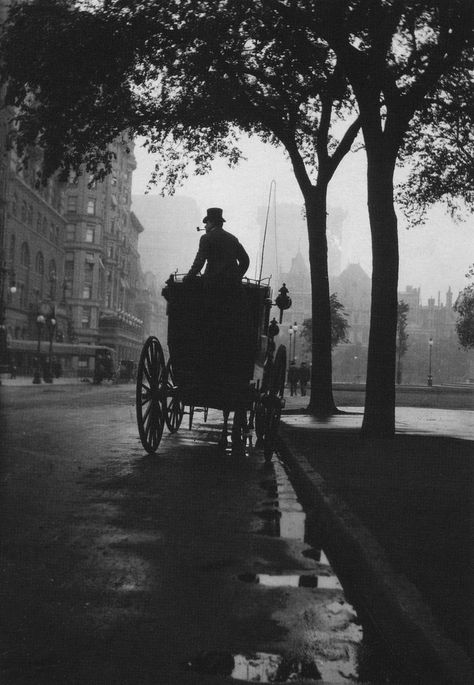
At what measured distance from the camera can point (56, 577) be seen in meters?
3.79

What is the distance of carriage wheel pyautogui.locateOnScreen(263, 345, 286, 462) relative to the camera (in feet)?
28.2

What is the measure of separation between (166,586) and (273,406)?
5058 mm

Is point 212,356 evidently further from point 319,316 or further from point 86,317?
point 86,317

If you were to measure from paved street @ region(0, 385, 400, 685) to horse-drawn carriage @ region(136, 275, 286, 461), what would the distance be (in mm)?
1610

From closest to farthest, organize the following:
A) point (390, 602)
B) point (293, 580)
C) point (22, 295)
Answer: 1. point (390, 602)
2. point (293, 580)
3. point (22, 295)

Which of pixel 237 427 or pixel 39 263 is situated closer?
pixel 237 427

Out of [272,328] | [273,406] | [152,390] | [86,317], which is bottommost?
[273,406]

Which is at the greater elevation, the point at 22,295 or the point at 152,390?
the point at 22,295

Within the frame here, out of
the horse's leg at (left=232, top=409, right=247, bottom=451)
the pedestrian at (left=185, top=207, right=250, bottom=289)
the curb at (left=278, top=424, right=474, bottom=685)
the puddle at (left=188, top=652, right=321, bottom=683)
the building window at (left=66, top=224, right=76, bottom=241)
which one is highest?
the building window at (left=66, top=224, right=76, bottom=241)

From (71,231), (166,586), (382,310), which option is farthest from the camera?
(71,231)

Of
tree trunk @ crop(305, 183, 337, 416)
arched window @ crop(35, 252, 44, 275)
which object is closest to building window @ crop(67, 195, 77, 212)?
arched window @ crop(35, 252, 44, 275)

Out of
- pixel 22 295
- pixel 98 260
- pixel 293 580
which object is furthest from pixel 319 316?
pixel 98 260

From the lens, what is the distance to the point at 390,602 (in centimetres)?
325

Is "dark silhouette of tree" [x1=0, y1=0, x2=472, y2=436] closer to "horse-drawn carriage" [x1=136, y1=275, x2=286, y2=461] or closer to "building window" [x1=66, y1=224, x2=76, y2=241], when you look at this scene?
"horse-drawn carriage" [x1=136, y1=275, x2=286, y2=461]
